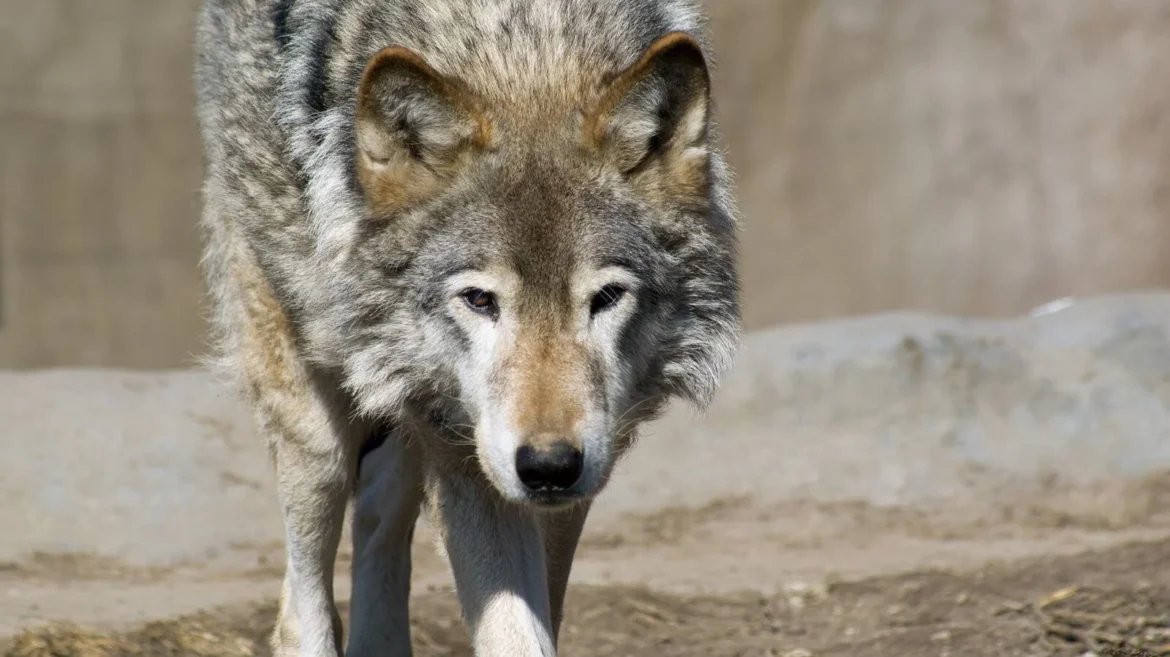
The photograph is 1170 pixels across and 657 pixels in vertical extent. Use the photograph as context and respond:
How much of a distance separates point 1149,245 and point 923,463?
329cm

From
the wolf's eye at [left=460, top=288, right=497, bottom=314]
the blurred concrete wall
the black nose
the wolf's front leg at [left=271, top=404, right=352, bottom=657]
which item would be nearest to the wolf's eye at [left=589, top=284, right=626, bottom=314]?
the wolf's eye at [left=460, top=288, right=497, bottom=314]

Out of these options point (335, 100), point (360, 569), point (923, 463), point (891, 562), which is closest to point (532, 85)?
point (335, 100)

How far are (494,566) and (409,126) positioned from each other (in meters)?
1.15

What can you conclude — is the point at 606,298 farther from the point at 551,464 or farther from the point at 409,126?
the point at 409,126

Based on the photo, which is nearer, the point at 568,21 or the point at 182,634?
the point at 568,21

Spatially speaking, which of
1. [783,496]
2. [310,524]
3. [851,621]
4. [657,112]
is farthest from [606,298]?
[783,496]

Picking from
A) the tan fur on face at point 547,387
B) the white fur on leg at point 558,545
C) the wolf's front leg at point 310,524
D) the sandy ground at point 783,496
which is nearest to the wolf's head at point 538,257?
the tan fur on face at point 547,387

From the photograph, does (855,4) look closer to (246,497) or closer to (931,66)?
(931,66)

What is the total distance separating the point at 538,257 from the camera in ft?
12.2

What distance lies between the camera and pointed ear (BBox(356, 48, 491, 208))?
3738mm

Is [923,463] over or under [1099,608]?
over

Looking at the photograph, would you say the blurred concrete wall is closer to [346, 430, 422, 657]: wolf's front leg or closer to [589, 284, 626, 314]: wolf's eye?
[346, 430, 422, 657]: wolf's front leg

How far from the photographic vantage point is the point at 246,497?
24.1 ft

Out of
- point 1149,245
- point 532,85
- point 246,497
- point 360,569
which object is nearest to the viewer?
point 532,85
